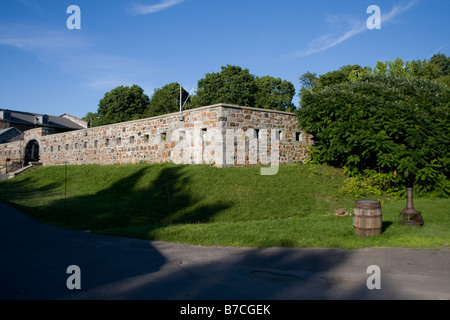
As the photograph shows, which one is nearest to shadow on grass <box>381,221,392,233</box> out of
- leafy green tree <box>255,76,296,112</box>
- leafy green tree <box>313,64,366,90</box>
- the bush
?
the bush

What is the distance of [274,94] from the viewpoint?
196 ft

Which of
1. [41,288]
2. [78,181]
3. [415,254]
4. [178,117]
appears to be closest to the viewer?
[41,288]

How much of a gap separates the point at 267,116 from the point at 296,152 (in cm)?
318

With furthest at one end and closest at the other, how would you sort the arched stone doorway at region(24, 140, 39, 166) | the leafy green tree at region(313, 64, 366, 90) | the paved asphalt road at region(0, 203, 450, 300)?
1. the leafy green tree at region(313, 64, 366, 90)
2. the arched stone doorway at region(24, 140, 39, 166)
3. the paved asphalt road at region(0, 203, 450, 300)

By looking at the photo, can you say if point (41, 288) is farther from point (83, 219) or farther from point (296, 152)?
point (296, 152)

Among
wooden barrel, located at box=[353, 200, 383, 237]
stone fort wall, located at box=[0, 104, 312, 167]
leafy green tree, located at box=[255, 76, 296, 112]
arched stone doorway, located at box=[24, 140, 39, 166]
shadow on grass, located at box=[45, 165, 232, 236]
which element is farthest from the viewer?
leafy green tree, located at box=[255, 76, 296, 112]

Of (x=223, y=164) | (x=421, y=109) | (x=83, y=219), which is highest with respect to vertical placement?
(x=421, y=109)

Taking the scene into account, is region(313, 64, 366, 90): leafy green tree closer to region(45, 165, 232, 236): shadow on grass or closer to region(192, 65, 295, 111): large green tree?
region(192, 65, 295, 111): large green tree

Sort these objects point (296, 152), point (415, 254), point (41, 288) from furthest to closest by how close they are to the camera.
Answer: point (296, 152) → point (415, 254) → point (41, 288)

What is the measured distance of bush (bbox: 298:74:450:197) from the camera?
16.5m

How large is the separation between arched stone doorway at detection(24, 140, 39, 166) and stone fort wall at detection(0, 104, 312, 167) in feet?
62.4

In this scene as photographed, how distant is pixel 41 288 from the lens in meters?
5.09
